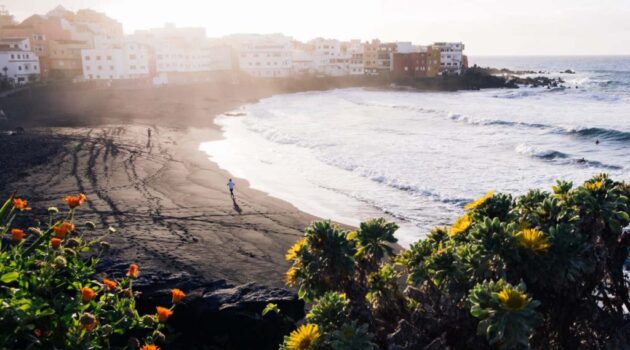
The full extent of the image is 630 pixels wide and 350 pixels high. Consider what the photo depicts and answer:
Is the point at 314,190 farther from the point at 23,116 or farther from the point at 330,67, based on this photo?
the point at 330,67

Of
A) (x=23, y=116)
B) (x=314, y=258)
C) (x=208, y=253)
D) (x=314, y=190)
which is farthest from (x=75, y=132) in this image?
(x=314, y=258)

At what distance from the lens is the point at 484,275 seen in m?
3.78

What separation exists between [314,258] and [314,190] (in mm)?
16399

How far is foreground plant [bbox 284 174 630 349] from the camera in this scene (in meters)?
3.60

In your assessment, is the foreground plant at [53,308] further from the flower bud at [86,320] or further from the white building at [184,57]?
the white building at [184,57]

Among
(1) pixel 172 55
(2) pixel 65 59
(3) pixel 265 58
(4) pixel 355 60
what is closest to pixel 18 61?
(2) pixel 65 59

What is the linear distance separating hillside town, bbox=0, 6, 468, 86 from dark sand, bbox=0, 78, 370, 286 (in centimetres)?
3008

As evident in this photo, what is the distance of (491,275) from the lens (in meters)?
3.75

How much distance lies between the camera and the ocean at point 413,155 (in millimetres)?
18750

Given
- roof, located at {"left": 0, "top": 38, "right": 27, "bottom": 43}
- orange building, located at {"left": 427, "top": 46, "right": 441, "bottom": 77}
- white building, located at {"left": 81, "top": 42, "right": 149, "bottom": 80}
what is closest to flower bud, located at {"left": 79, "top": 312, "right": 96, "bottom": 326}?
roof, located at {"left": 0, "top": 38, "right": 27, "bottom": 43}

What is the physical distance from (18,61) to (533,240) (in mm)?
70415

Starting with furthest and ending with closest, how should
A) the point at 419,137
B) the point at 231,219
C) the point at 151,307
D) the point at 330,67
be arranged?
the point at 330,67, the point at 419,137, the point at 231,219, the point at 151,307

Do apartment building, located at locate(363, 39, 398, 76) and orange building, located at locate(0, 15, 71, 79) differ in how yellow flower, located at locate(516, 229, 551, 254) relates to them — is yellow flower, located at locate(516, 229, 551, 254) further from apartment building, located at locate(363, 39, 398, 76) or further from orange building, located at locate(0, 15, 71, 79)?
apartment building, located at locate(363, 39, 398, 76)

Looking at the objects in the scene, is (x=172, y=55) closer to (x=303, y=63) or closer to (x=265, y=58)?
(x=265, y=58)
